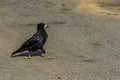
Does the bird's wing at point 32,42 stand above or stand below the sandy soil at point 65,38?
above

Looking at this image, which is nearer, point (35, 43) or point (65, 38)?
point (35, 43)

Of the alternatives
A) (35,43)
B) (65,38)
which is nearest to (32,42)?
(35,43)

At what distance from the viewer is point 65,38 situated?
1430 cm

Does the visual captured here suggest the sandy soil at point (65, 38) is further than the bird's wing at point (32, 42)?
No

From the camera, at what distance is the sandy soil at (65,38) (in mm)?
10633

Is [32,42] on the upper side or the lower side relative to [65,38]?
upper

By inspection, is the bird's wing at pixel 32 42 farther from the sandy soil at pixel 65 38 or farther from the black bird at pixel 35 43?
the sandy soil at pixel 65 38

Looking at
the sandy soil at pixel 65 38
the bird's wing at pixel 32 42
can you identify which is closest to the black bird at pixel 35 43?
the bird's wing at pixel 32 42

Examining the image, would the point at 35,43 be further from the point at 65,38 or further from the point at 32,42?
the point at 65,38

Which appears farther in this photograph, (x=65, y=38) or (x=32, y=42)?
(x=65, y=38)

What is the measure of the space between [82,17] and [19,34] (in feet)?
11.5

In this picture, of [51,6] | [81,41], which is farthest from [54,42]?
[51,6]

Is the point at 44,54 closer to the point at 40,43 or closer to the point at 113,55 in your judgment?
the point at 40,43

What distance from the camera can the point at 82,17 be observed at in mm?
17641
